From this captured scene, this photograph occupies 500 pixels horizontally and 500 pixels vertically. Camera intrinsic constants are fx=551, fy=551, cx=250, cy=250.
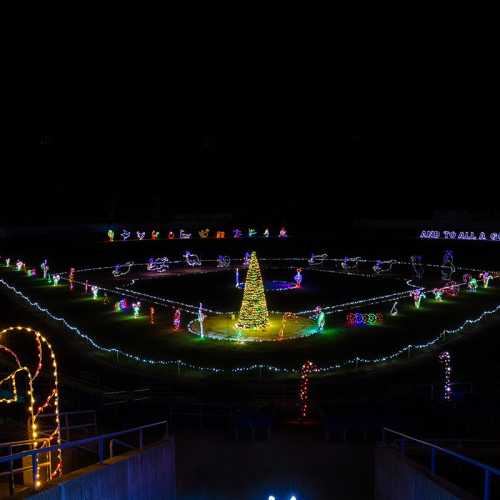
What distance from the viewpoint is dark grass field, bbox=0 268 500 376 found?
1798cm

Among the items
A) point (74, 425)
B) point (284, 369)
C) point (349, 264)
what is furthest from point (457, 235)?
point (74, 425)

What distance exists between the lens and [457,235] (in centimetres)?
4319

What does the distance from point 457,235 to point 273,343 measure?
28714mm

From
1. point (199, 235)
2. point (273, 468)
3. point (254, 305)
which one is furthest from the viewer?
point (199, 235)

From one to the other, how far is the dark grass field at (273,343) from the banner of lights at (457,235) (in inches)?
538

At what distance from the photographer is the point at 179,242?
48.6 metres

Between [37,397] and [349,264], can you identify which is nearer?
[37,397]

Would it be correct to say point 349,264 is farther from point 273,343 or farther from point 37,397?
point 37,397

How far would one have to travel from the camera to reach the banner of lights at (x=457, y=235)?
4088 cm

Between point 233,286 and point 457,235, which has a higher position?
point 457,235

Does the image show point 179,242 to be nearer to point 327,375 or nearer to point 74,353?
point 74,353

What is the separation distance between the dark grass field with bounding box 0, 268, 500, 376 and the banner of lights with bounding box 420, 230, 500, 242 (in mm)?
13676

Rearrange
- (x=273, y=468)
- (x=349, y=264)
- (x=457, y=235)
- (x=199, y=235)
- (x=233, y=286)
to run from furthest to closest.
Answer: (x=199, y=235) → (x=457, y=235) → (x=349, y=264) → (x=233, y=286) → (x=273, y=468)

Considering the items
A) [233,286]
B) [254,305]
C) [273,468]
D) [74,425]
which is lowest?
[273,468]
